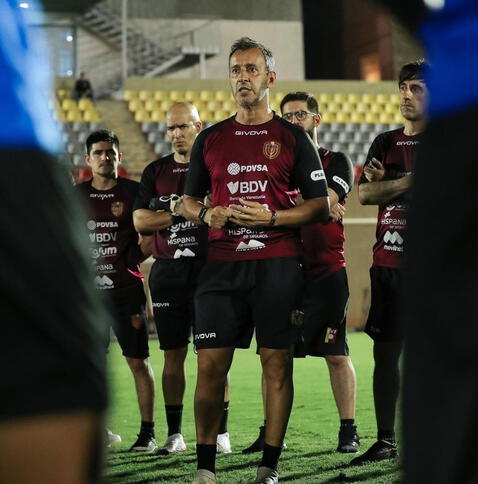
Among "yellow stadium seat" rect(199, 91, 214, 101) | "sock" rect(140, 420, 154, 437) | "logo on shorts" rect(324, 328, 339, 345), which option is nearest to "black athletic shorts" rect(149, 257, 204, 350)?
"sock" rect(140, 420, 154, 437)

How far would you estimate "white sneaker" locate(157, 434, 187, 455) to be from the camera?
229 inches

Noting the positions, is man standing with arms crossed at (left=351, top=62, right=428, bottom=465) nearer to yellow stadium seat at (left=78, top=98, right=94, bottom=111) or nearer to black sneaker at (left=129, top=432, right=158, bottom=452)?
black sneaker at (left=129, top=432, right=158, bottom=452)

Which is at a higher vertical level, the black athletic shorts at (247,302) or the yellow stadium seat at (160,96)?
the yellow stadium seat at (160,96)

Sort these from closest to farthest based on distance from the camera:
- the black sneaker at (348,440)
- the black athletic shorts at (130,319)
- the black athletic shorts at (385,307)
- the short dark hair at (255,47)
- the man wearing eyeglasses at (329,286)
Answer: the short dark hair at (255,47) < the black athletic shorts at (385,307) < the black sneaker at (348,440) < the man wearing eyeglasses at (329,286) < the black athletic shorts at (130,319)

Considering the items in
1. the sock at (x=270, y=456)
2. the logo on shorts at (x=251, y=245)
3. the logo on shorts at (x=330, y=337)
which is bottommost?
the sock at (x=270, y=456)

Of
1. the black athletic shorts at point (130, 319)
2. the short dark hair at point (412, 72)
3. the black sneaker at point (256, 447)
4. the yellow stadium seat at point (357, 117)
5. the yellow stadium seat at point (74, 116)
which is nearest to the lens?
the short dark hair at point (412, 72)

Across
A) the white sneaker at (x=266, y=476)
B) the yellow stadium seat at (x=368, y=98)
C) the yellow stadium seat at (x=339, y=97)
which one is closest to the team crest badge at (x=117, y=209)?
the white sneaker at (x=266, y=476)

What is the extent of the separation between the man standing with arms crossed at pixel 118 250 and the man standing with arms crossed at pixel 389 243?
1.52m

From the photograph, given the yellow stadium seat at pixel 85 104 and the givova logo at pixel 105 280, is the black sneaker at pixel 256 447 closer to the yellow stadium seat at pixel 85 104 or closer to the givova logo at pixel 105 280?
the givova logo at pixel 105 280

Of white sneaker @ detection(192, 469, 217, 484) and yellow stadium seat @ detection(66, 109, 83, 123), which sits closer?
white sneaker @ detection(192, 469, 217, 484)

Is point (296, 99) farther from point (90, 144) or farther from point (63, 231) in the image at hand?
point (63, 231)

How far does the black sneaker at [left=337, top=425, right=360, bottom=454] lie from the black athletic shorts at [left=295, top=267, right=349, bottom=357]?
1.51 feet

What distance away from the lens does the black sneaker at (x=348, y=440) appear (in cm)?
561

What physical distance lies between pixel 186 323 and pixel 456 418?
5.04 m
